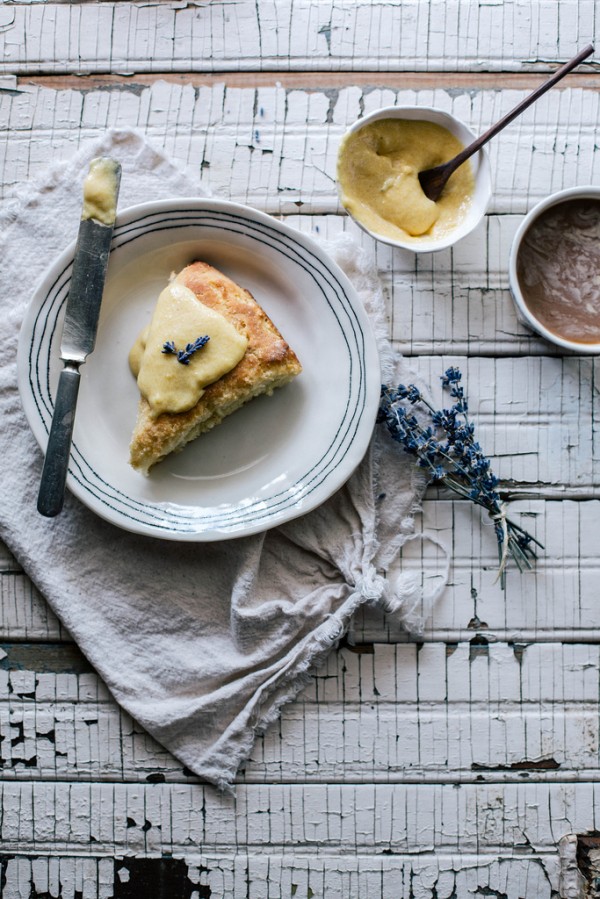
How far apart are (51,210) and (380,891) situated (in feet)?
6.61

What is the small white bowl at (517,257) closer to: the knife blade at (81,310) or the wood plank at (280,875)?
the knife blade at (81,310)

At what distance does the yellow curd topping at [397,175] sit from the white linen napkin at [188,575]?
5.0 inches

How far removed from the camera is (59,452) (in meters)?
1.88

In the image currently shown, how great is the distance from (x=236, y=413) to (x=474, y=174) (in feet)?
2.89

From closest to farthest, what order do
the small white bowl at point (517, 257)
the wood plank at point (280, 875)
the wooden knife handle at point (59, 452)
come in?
the wooden knife handle at point (59, 452) < the small white bowl at point (517, 257) < the wood plank at point (280, 875)

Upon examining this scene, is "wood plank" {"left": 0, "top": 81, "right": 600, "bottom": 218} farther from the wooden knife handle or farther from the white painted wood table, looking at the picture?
the wooden knife handle

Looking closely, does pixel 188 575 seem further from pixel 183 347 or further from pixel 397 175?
pixel 397 175

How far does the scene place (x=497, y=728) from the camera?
2133 millimetres

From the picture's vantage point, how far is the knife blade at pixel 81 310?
1.88 metres

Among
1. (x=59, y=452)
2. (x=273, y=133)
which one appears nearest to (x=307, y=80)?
(x=273, y=133)

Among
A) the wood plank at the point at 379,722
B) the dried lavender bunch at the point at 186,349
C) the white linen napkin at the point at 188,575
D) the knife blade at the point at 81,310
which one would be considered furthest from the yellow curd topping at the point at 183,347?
the wood plank at the point at 379,722

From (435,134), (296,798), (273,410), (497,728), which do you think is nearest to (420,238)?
(435,134)

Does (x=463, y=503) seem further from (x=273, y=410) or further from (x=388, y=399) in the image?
(x=273, y=410)

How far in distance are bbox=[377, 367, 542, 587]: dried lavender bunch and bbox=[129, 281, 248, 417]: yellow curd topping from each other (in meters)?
0.44
